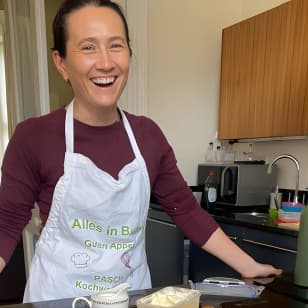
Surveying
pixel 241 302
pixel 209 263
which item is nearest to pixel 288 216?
pixel 209 263

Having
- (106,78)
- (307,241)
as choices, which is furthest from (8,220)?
(307,241)

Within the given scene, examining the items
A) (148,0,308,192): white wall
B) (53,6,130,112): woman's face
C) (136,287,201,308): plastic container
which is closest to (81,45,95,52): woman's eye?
(53,6,130,112): woman's face

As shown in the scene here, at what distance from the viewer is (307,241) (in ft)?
2.59

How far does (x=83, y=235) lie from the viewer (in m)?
0.85

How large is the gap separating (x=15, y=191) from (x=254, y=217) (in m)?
1.43

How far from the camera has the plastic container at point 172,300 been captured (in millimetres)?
609

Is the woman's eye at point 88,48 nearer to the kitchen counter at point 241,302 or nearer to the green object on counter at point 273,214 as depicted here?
the kitchen counter at point 241,302

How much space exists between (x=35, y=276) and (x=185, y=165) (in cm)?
179

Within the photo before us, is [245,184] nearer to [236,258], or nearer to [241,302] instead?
[236,258]

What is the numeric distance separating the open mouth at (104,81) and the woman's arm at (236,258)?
17.9 inches

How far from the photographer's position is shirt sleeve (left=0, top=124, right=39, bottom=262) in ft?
2.68

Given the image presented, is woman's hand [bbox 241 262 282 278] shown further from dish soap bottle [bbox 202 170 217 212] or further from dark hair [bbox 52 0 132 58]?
dish soap bottle [bbox 202 170 217 212]

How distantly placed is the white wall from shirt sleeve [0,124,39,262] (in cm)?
169

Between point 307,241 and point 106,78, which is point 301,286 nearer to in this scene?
point 307,241
